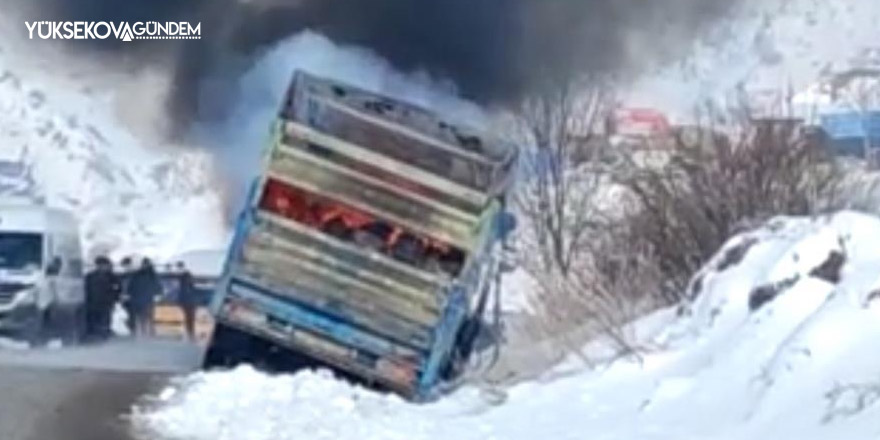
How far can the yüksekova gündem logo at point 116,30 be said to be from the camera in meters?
32.9

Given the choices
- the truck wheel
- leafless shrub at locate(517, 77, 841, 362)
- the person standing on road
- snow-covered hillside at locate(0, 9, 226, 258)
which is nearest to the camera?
leafless shrub at locate(517, 77, 841, 362)

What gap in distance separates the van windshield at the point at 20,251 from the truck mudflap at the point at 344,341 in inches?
301

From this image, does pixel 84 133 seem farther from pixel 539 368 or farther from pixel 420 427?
pixel 420 427

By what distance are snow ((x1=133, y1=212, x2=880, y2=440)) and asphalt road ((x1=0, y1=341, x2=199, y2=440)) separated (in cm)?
37

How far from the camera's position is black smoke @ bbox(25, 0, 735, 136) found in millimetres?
31469

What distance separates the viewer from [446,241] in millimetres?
15844

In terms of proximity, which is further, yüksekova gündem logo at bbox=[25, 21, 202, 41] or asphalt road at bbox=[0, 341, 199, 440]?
yüksekova gündem logo at bbox=[25, 21, 202, 41]

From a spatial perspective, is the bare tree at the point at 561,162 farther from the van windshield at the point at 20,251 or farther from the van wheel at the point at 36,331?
the van windshield at the point at 20,251

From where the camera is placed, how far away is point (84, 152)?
34250 millimetres

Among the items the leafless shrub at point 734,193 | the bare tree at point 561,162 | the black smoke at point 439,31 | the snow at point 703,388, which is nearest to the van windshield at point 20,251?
the bare tree at point 561,162

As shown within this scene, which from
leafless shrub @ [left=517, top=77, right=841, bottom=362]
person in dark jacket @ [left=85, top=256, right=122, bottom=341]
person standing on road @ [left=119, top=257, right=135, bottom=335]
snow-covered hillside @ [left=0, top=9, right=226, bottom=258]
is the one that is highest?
leafless shrub @ [left=517, top=77, right=841, bottom=362]

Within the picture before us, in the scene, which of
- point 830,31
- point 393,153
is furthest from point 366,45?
point 393,153

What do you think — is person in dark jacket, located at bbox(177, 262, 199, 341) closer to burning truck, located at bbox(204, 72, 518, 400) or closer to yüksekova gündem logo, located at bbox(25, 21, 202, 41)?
burning truck, located at bbox(204, 72, 518, 400)

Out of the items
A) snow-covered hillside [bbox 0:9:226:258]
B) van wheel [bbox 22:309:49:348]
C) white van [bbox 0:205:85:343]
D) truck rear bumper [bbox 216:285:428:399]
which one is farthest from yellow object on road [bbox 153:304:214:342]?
snow-covered hillside [bbox 0:9:226:258]
